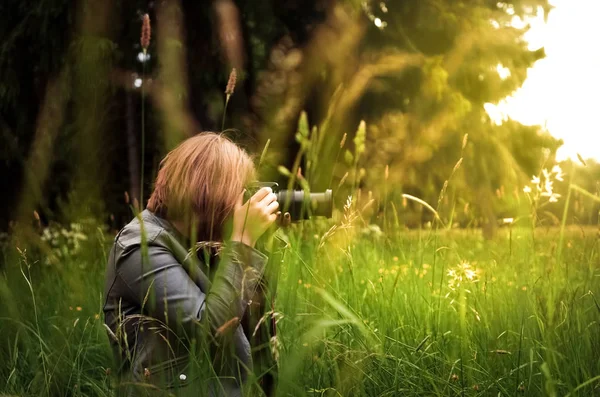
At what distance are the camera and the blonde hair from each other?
6cm

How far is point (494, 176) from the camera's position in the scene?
22.0 feet

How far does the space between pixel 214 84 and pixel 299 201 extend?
12.6 ft

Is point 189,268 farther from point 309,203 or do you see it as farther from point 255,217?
point 309,203

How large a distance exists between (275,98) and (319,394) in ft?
13.4

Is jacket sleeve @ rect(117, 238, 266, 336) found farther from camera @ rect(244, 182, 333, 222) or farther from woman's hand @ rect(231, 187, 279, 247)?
camera @ rect(244, 182, 333, 222)

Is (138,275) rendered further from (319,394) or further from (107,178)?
(107,178)

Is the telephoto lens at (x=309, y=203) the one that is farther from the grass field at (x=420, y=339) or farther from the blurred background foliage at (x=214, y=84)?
the blurred background foliage at (x=214, y=84)

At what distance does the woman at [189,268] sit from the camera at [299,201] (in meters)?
0.06

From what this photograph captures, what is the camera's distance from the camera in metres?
1.92

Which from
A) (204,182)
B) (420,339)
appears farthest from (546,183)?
(204,182)

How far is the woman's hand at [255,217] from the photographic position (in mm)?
1747

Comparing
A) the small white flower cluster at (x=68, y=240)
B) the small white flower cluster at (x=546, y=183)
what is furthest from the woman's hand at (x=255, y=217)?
the small white flower cluster at (x=68, y=240)

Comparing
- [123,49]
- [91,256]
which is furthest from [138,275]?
[123,49]

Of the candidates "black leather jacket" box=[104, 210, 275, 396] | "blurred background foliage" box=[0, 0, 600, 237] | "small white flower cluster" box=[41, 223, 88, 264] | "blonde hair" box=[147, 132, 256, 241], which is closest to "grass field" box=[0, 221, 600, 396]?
"black leather jacket" box=[104, 210, 275, 396]
